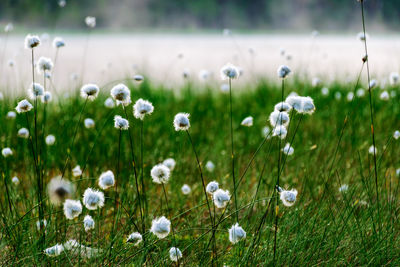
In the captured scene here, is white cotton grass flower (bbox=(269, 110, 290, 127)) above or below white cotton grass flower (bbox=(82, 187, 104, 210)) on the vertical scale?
above

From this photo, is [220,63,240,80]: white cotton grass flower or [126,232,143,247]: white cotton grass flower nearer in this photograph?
[126,232,143,247]: white cotton grass flower

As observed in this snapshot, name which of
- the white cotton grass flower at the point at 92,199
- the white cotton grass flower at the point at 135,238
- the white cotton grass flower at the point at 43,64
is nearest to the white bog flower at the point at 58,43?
the white cotton grass flower at the point at 43,64

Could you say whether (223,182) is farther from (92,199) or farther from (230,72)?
(92,199)

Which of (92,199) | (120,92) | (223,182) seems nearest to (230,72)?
(120,92)

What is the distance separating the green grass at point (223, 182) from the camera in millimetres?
1754

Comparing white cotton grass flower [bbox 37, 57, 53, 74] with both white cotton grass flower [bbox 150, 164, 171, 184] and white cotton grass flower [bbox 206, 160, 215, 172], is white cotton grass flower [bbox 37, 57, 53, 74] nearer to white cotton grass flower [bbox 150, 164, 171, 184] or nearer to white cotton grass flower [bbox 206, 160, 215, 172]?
white cotton grass flower [bbox 150, 164, 171, 184]

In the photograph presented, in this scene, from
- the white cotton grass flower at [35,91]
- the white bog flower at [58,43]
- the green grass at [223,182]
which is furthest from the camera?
the white bog flower at [58,43]

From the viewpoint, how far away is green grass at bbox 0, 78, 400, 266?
175cm

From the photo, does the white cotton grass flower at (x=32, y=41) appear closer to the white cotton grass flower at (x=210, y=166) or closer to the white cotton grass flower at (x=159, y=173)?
the white cotton grass flower at (x=159, y=173)

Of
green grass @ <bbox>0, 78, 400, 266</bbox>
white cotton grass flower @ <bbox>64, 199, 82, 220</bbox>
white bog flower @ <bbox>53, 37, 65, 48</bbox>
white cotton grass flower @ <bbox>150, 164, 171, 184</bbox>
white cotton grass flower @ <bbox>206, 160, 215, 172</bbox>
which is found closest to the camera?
white cotton grass flower @ <bbox>64, 199, 82, 220</bbox>

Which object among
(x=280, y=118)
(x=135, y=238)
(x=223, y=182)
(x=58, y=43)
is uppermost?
(x=58, y=43)

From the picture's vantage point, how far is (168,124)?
12.1 feet

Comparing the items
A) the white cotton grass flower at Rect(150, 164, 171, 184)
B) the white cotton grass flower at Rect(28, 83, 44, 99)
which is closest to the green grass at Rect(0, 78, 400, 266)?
the white cotton grass flower at Rect(150, 164, 171, 184)

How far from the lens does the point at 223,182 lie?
252cm
